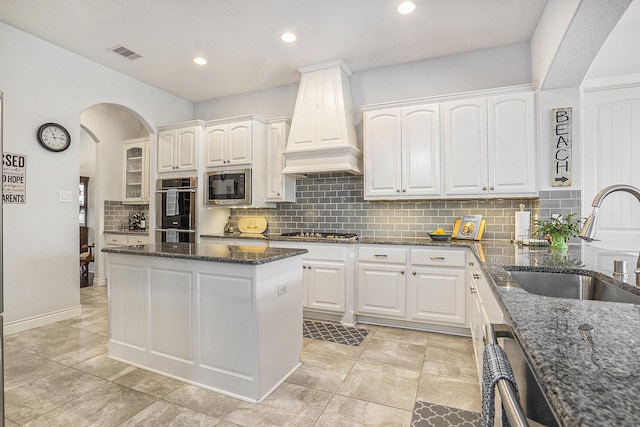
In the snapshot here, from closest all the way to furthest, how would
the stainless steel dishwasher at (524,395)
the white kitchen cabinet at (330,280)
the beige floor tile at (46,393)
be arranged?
the stainless steel dishwasher at (524,395) → the beige floor tile at (46,393) → the white kitchen cabinet at (330,280)

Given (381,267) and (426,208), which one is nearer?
(381,267)

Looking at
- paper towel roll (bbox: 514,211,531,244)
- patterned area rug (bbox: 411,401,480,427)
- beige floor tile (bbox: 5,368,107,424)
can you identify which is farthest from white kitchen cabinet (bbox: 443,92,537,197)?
beige floor tile (bbox: 5,368,107,424)

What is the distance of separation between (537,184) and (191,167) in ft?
13.1

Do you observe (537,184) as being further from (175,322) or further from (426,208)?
(175,322)

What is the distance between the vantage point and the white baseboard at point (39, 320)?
10.4ft

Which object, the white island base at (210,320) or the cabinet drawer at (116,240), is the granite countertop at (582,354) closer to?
the white island base at (210,320)

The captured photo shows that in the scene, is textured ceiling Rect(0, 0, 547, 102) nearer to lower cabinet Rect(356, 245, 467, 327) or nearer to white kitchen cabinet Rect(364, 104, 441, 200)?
white kitchen cabinet Rect(364, 104, 441, 200)

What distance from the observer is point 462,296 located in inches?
121

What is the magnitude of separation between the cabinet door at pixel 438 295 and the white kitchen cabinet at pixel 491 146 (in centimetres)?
83

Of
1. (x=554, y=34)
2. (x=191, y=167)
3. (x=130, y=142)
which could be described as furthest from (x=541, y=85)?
(x=130, y=142)

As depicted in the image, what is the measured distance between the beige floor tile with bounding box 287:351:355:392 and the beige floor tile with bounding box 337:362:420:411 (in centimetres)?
6

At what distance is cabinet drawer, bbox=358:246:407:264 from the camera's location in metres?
3.31

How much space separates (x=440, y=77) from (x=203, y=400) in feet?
12.5

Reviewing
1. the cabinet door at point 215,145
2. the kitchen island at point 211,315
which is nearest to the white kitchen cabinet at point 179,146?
the cabinet door at point 215,145
